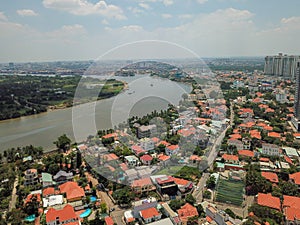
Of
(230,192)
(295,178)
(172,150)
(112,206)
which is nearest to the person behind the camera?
(112,206)

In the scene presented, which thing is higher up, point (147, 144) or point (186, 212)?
point (147, 144)

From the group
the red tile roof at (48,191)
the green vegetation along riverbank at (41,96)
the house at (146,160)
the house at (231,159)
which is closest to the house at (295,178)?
the house at (231,159)

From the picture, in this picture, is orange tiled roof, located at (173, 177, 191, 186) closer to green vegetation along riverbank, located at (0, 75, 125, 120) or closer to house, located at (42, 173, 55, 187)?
house, located at (42, 173, 55, 187)

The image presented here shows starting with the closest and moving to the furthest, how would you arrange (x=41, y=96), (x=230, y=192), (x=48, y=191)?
(x=230, y=192), (x=48, y=191), (x=41, y=96)

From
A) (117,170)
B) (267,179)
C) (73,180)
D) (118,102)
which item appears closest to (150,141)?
(117,170)

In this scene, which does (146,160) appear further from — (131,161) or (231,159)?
(231,159)

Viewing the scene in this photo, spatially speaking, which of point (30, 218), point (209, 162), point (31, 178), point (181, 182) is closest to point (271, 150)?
point (209, 162)

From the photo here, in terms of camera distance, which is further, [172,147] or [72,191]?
[172,147]

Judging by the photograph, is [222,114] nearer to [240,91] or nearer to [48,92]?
[240,91]
